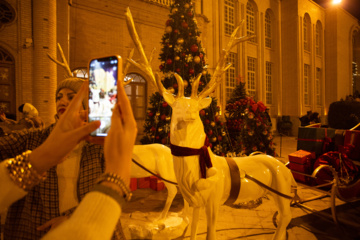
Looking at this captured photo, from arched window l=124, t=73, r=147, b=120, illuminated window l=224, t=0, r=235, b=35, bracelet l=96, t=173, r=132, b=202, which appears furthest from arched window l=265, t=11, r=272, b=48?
bracelet l=96, t=173, r=132, b=202

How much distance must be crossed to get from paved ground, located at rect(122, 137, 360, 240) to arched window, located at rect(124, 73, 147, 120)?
283 inches

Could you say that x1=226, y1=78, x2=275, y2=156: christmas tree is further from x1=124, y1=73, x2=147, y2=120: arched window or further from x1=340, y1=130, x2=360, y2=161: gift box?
x1=124, y1=73, x2=147, y2=120: arched window

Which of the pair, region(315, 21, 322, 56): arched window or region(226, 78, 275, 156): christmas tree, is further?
region(315, 21, 322, 56): arched window

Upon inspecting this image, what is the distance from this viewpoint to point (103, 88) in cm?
94

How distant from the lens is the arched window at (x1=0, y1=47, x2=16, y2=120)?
7777 millimetres

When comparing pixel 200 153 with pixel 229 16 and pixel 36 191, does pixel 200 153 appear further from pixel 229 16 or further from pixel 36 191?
pixel 229 16

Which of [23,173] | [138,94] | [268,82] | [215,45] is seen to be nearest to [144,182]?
[23,173]

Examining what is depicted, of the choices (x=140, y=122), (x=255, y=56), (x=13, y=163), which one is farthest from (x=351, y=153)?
(x=255, y=56)

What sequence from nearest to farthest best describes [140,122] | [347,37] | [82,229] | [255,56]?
[82,229] → [140,122] → [255,56] → [347,37]

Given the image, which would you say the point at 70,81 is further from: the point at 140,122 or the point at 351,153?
the point at 140,122

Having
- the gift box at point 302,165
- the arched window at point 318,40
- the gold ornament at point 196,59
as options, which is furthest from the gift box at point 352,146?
the arched window at point 318,40

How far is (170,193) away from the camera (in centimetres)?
397

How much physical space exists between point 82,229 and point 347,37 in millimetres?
31850

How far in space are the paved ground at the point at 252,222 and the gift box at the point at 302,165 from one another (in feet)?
0.59
